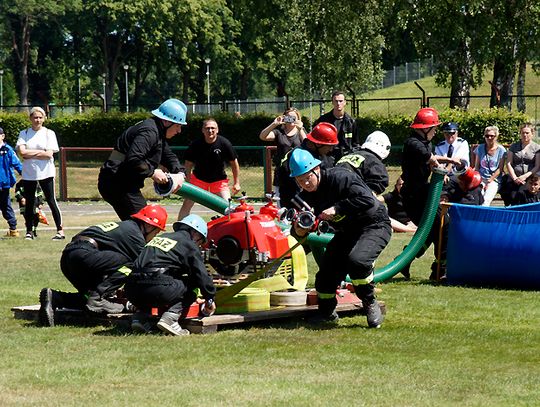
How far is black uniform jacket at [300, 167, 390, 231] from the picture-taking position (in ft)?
29.0

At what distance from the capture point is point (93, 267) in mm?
9125

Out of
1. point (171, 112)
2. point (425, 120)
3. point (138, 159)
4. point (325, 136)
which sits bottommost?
point (138, 159)

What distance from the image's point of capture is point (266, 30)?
66938 millimetres

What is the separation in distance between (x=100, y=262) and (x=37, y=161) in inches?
303

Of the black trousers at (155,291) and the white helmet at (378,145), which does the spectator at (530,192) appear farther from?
the black trousers at (155,291)

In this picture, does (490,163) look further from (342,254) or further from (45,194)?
(342,254)

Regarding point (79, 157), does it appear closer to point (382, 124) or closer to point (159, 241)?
point (382, 124)

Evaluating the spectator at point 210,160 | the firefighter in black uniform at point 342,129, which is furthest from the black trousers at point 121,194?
the firefighter in black uniform at point 342,129

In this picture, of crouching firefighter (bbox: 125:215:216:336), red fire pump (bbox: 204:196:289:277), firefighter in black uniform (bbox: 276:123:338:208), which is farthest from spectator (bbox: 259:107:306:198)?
crouching firefighter (bbox: 125:215:216:336)

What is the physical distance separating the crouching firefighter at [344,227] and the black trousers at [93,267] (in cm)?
157

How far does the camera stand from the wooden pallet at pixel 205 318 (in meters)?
8.73

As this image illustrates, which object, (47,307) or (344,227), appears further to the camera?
(344,227)

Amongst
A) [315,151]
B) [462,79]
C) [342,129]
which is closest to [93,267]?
[315,151]

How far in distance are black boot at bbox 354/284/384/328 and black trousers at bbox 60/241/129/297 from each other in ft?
6.49
